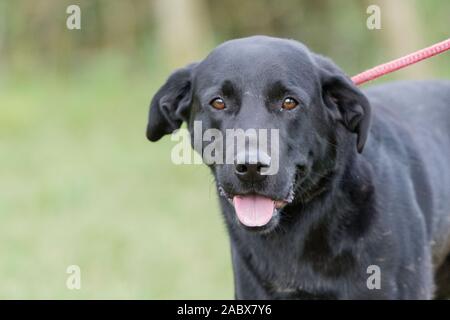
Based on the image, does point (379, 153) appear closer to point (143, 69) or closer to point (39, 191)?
point (39, 191)

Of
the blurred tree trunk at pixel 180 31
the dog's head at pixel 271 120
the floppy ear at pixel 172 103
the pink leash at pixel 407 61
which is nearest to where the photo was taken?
the dog's head at pixel 271 120

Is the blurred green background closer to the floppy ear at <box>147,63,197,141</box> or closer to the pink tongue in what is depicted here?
the floppy ear at <box>147,63,197,141</box>

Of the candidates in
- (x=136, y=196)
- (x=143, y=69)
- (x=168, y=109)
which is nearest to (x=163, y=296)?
(x=168, y=109)

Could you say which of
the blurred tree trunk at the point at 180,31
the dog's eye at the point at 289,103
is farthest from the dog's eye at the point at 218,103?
the blurred tree trunk at the point at 180,31

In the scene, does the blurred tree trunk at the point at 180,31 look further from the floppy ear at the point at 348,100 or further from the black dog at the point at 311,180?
the floppy ear at the point at 348,100

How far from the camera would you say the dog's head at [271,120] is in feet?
12.4

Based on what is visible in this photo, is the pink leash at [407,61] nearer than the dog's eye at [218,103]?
No

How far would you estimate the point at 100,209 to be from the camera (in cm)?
781

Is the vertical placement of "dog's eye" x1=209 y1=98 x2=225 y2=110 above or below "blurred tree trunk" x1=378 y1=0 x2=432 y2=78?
below

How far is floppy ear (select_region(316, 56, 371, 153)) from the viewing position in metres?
3.99


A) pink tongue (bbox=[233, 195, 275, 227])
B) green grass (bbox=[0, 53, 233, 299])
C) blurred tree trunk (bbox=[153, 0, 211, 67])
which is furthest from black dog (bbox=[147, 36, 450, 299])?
blurred tree trunk (bbox=[153, 0, 211, 67])

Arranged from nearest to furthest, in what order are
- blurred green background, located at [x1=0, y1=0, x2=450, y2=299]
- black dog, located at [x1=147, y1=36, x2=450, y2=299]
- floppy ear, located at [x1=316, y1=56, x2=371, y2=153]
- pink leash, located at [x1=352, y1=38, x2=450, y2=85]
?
black dog, located at [x1=147, y1=36, x2=450, y2=299] < floppy ear, located at [x1=316, y1=56, x2=371, y2=153] < pink leash, located at [x1=352, y1=38, x2=450, y2=85] < blurred green background, located at [x1=0, y1=0, x2=450, y2=299]

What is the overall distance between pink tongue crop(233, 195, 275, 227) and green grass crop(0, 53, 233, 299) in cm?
192

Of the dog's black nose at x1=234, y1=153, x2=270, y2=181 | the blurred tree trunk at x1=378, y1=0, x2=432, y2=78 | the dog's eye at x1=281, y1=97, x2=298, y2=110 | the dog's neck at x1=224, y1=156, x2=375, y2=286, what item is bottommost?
the dog's neck at x1=224, y1=156, x2=375, y2=286
